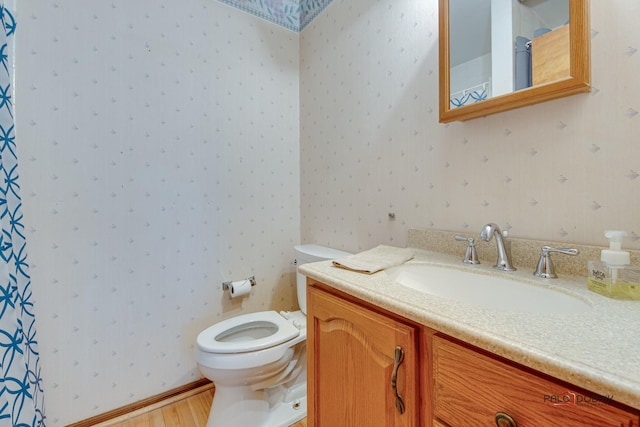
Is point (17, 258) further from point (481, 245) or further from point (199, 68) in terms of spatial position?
point (481, 245)

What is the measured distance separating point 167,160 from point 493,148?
1439mm

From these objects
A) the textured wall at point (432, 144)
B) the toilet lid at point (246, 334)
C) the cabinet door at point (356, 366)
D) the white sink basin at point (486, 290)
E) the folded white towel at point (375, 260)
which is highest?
the textured wall at point (432, 144)

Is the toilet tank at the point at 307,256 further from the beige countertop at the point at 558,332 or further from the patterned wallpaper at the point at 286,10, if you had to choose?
the patterned wallpaper at the point at 286,10

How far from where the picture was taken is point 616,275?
606mm

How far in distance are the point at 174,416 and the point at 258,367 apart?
0.60 m

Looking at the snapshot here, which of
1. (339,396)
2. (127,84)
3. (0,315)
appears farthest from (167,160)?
(339,396)

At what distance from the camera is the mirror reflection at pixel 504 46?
0.76 metres

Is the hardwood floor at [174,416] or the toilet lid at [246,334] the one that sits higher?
the toilet lid at [246,334]

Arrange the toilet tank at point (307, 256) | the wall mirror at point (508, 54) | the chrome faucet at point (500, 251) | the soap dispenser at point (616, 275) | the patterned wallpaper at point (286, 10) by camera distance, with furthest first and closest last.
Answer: the patterned wallpaper at point (286, 10) → the toilet tank at point (307, 256) → the chrome faucet at point (500, 251) → the wall mirror at point (508, 54) → the soap dispenser at point (616, 275)

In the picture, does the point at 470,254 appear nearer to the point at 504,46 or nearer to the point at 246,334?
the point at 504,46

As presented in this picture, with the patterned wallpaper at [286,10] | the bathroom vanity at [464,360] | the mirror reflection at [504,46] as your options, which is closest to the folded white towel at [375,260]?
the bathroom vanity at [464,360]

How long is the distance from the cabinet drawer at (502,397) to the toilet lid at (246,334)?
81cm

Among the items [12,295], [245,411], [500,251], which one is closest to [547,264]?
[500,251]

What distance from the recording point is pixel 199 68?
5.01ft
